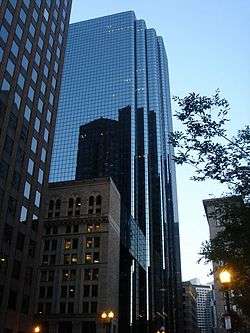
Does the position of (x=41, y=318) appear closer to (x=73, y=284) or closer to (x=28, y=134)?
(x=73, y=284)

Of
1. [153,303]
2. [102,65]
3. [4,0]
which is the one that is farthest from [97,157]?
[4,0]

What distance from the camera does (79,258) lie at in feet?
335

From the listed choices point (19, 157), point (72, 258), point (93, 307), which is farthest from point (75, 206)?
point (19, 157)

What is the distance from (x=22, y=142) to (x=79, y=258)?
44.9m

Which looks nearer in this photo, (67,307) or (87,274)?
(67,307)

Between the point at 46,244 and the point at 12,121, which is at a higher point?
the point at 12,121

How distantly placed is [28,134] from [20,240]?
1589cm

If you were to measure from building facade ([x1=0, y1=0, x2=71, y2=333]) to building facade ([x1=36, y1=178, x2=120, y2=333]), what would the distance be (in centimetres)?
3462

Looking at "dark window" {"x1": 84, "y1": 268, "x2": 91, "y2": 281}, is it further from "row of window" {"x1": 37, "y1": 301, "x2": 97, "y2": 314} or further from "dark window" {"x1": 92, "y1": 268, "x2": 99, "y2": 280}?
"row of window" {"x1": 37, "y1": 301, "x2": 97, "y2": 314}

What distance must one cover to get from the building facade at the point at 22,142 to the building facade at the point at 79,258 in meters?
34.6

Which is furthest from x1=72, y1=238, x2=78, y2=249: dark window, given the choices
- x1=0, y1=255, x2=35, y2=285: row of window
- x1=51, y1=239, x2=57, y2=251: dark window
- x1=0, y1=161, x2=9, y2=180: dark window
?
x1=0, y1=161, x2=9, y2=180: dark window

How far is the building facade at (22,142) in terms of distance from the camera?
191 feet

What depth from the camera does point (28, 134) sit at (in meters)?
66.8

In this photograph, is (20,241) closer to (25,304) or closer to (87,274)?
(25,304)
